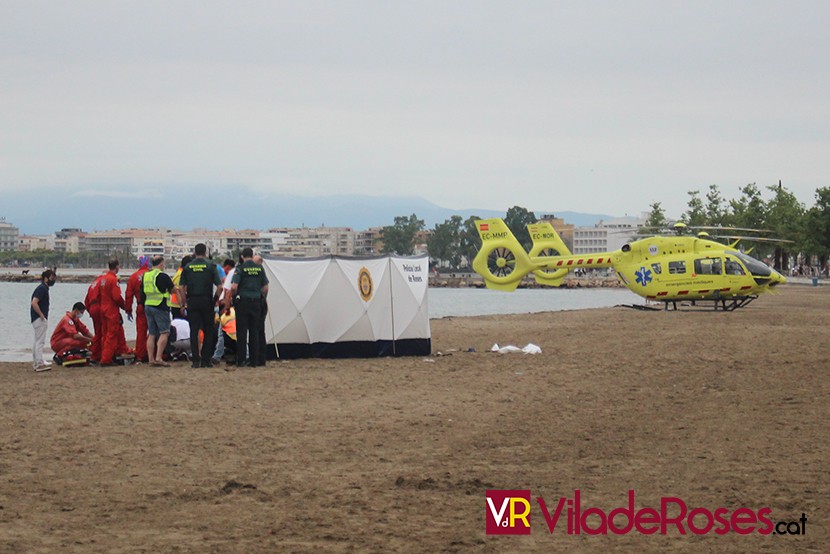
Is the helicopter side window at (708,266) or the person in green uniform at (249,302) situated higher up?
the helicopter side window at (708,266)

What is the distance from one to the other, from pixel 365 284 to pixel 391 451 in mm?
9833

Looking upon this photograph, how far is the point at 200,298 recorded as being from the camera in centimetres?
1733

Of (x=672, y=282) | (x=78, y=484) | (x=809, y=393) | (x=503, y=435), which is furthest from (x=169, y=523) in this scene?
(x=672, y=282)

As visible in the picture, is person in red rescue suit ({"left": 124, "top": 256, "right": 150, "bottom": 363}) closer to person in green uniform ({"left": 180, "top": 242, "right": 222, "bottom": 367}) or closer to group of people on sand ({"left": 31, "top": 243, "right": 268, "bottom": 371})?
group of people on sand ({"left": 31, "top": 243, "right": 268, "bottom": 371})

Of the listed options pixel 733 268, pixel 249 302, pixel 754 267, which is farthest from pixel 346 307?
pixel 754 267

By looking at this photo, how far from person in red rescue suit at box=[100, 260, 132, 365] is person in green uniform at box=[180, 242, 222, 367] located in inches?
40.4

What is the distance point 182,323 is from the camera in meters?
19.1

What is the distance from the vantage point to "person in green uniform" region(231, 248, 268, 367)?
1764 cm

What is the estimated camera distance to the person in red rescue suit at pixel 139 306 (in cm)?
1783

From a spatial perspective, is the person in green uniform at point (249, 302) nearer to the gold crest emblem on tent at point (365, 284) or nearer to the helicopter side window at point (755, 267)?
the gold crest emblem on tent at point (365, 284)

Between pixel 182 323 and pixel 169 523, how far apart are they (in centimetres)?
1183

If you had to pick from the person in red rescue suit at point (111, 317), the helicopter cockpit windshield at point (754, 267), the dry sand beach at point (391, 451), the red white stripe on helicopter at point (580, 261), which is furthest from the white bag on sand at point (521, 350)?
the red white stripe on helicopter at point (580, 261)

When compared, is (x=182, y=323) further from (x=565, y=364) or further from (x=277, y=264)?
(x=565, y=364)

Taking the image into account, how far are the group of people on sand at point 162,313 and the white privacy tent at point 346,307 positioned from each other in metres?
0.96
